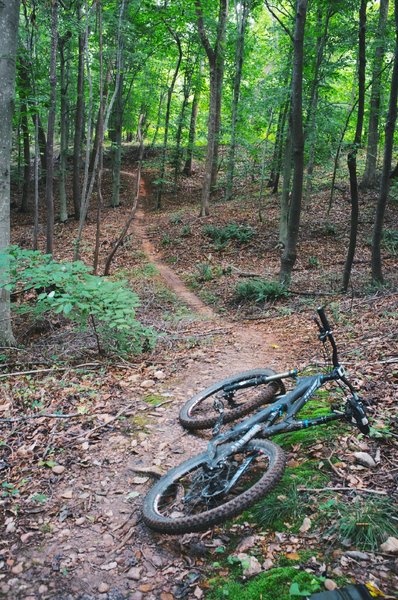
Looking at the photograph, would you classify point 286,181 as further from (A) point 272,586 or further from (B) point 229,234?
(A) point 272,586

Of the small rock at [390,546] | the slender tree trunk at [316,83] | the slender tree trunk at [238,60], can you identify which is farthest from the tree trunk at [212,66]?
the small rock at [390,546]

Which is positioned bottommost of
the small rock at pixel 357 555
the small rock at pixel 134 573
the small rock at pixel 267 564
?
the small rock at pixel 134 573

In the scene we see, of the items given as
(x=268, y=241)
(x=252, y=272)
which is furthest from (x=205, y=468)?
(x=268, y=241)

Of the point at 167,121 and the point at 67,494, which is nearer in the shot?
the point at 67,494

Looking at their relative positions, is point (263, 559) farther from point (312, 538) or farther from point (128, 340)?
point (128, 340)

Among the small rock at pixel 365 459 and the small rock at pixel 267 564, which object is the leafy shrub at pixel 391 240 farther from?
the small rock at pixel 267 564

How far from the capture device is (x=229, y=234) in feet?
53.7

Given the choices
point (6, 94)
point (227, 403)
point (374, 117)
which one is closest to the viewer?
point (227, 403)

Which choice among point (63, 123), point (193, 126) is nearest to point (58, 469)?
point (63, 123)

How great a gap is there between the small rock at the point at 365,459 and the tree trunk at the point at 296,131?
720 centimetres

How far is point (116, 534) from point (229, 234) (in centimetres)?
1392

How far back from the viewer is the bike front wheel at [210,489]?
296cm

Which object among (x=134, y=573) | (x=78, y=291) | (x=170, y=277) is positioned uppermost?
(x=78, y=291)

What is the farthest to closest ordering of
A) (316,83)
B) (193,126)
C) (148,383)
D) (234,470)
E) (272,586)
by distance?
(193,126) < (316,83) < (148,383) < (234,470) < (272,586)
